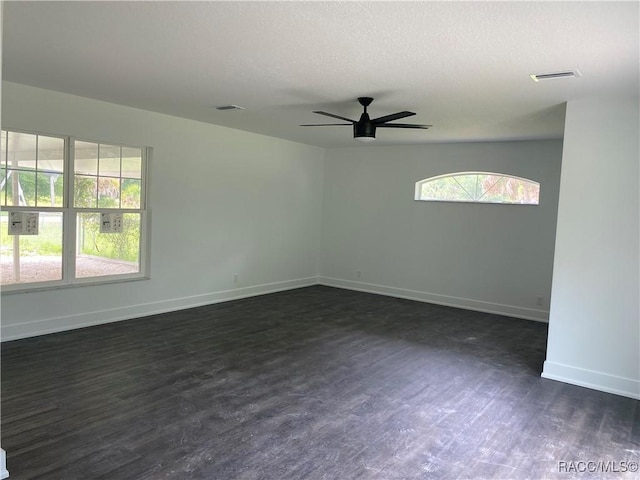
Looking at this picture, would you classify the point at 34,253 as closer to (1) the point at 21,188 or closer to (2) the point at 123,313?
(1) the point at 21,188

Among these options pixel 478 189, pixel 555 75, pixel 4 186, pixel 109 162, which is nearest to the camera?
pixel 555 75

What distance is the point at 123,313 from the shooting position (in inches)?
221

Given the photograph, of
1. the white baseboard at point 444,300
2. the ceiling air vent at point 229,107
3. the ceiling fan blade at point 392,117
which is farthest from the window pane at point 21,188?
the white baseboard at point 444,300

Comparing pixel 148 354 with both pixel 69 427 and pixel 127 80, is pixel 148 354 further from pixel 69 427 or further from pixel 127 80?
pixel 127 80

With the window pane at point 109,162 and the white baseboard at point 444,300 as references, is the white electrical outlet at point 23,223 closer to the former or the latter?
the window pane at point 109,162

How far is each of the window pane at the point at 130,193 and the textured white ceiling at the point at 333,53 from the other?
1.01 meters

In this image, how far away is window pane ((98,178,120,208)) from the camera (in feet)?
17.8

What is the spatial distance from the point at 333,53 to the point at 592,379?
3.46 metres

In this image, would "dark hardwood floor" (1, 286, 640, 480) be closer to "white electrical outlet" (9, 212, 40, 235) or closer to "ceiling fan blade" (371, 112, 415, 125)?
"white electrical outlet" (9, 212, 40, 235)

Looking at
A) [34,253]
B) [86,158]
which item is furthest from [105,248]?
[86,158]

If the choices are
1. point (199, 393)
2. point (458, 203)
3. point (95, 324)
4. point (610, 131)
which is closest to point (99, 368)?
point (199, 393)

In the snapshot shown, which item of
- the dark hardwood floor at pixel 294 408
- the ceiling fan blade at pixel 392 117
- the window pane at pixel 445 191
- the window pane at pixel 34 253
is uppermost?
the ceiling fan blade at pixel 392 117

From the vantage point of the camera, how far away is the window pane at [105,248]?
527 cm

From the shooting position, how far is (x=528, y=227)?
659cm
